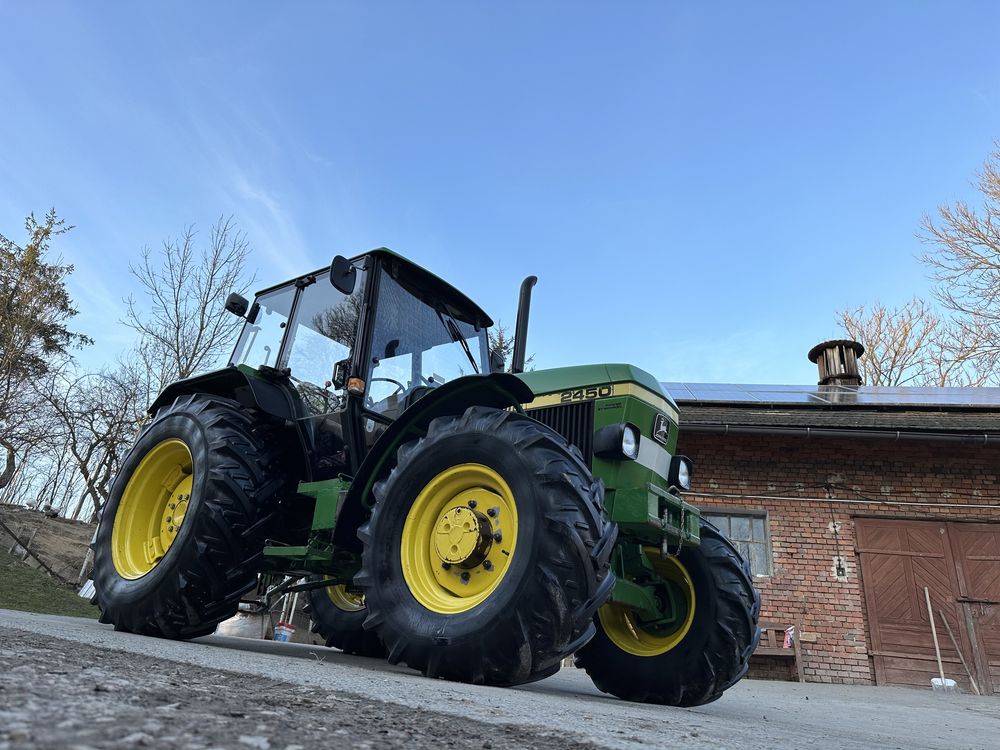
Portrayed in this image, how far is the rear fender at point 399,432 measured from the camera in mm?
3365

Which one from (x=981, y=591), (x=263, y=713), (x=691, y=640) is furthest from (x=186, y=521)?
(x=981, y=591)

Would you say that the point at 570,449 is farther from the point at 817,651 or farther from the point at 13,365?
the point at 13,365

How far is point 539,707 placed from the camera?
6.18ft

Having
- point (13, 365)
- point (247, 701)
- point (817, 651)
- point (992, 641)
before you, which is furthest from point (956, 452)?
point (13, 365)

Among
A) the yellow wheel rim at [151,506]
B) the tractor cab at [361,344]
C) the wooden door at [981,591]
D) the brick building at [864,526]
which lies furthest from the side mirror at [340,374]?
the wooden door at [981,591]

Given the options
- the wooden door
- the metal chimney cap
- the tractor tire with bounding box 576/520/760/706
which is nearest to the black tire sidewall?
the tractor tire with bounding box 576/520/760/706

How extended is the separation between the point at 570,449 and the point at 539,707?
1.12 m

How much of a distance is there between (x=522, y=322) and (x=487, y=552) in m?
1.51

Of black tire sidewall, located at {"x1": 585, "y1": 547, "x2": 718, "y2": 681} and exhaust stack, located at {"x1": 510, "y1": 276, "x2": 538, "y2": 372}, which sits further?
exhaust stack, located at {"x1": 510, "y1": 276, "x2": 538, "y2": 372}

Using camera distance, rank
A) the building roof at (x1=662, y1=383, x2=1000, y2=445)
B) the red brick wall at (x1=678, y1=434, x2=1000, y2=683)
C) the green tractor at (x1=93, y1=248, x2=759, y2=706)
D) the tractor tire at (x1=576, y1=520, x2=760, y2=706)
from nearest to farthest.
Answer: the green tractor at (x1=93, y1=248, x2=759, y2=706) < the tractor tire at (x1=576, y1=520, x2=760, y2=706) < the red brick wall at (x1=678, y1=434, x2=1000, y2=683) < the building roof at (x1=662, y1=383, x2=1000, y2=445)

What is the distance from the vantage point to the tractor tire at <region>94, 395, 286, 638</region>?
3666mm

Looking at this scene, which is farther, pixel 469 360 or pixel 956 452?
pixel 956 452

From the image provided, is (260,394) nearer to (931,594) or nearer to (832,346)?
(931,594)

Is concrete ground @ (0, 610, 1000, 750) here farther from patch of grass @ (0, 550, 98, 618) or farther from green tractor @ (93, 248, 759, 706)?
patch of grass @ (0, 550, 98, 618)
